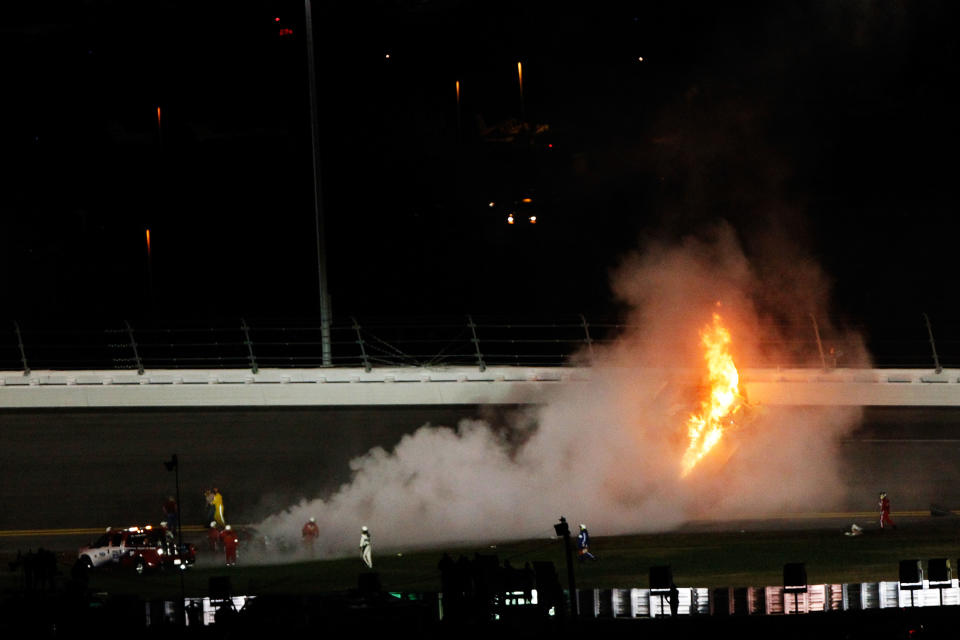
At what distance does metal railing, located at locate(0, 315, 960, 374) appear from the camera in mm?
33969

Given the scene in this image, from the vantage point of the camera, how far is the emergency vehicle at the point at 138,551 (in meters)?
25.0

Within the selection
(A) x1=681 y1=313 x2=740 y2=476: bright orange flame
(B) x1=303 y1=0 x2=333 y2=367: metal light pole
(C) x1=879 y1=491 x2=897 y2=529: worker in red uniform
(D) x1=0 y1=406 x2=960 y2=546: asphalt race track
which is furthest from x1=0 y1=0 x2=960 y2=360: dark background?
(C) x1=879 y1=491 x2=897 y2=529: worker in red uniform

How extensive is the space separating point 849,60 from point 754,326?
44.7 feet

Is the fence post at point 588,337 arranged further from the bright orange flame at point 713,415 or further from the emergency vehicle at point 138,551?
the emergency vehicle at point 138,551

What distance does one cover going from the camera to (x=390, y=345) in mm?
34750

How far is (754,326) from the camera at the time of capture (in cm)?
3300

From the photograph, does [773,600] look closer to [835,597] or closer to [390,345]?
[835,597]

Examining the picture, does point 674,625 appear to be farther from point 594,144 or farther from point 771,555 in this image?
point 594,144

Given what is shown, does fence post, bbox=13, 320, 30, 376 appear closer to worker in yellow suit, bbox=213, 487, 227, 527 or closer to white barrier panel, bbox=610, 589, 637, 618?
worker in yellow suit, bbox=213, 487, 227, 527

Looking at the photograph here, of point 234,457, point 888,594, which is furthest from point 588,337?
point 888,594

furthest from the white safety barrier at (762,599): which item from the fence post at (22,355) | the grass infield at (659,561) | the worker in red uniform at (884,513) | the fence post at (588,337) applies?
the fence post at (22,355)

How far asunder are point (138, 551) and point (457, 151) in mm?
23698

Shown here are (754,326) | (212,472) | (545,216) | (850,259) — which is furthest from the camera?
(545,216)

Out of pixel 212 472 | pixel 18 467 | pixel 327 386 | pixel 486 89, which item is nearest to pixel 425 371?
pixel 327 386
